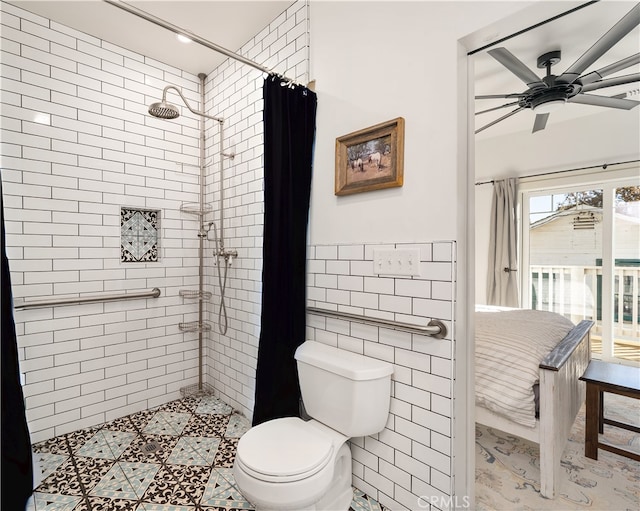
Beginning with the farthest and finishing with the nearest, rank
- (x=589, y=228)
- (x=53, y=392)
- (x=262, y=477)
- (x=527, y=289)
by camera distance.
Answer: (x=527, y=289) < (x=589, y=228) < (x=53, y=392) < (x=262, y=477)

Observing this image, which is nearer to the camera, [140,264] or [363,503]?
[363,503]

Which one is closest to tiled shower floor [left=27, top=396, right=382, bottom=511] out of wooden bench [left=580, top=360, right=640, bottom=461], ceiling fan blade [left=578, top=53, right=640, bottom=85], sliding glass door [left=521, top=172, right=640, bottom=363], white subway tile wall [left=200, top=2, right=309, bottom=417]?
white subway tile wall [left=200, top=2, right=309, bottom=417]

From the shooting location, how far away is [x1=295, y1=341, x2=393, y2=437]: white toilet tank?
1501 mm

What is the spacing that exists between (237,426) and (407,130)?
217cm

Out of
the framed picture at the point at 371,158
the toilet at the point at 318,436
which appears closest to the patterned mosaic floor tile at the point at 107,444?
the toilet at the point at 318,436

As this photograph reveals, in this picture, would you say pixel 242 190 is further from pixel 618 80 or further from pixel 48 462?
pixel 618 80

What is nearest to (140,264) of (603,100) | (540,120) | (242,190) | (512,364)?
(242,190)

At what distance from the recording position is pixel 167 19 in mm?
2270

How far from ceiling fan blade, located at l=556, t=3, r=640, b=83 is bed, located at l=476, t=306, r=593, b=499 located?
64.3 inches

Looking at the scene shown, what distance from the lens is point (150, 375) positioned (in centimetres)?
261

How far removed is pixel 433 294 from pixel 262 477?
1.01 metres

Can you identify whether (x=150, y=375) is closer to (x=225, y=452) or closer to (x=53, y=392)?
(x=53, y=392)

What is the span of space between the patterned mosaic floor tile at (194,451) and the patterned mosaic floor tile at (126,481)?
125mm

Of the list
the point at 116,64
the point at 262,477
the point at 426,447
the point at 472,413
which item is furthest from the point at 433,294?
the point at 116,64
